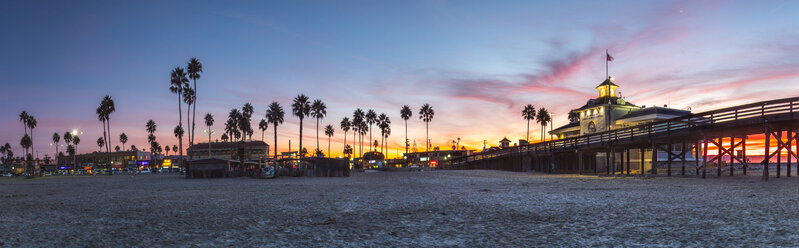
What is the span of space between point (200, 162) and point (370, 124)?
101569 mm

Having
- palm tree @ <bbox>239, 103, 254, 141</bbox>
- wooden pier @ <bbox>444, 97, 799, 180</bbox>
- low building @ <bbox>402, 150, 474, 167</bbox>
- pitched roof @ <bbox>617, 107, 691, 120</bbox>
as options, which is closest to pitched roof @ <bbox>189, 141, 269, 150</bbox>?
palm tree @ <bbox>239, 103, 254, 141</bbox>

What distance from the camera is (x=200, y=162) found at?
47.1 meters

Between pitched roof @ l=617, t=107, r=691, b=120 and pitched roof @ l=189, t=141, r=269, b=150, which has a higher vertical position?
pitched roof @ l=617, t=107, r=691, b=120

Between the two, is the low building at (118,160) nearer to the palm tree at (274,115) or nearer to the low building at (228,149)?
the low building at (228,149)

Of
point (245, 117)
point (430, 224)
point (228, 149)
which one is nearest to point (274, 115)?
point (245, 117)

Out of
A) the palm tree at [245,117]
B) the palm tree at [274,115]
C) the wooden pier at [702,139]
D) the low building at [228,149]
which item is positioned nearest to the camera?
the wooden pier at [702,139]

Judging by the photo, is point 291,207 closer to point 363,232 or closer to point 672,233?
point 363,232

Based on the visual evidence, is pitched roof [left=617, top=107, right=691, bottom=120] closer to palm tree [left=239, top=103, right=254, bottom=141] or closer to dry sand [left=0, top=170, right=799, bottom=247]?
dry sand [left=0, top=170, right=799, bottom=247]

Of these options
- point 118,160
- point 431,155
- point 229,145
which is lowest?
point 118,160

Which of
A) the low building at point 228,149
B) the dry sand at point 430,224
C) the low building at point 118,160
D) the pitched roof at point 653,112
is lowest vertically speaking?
the low building at point 118,160

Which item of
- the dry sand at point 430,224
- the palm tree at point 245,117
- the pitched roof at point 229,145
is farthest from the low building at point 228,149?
the dry sand at point 430,224

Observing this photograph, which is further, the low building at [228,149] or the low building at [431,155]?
the low building at [431,155]

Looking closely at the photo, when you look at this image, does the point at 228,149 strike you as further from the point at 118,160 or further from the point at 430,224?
the point at 430,224

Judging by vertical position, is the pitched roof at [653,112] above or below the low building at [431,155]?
above
